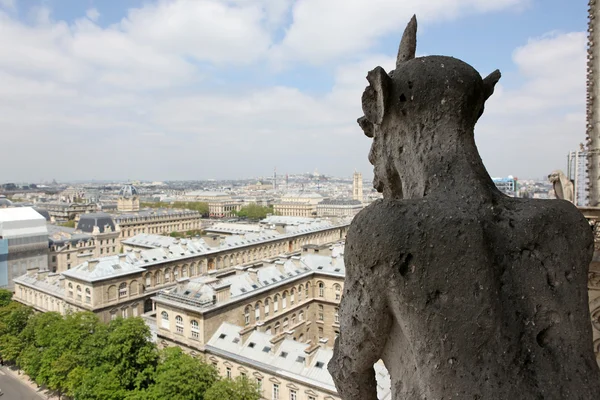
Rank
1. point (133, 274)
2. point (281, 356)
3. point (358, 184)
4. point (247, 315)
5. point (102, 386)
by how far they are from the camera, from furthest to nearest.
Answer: point (358, 184) < point (133, 274) < point (247, 315) < point (281, 356) < point (102, 386)

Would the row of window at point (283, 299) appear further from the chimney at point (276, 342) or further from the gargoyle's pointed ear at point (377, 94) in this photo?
the gargoyle's pointed ear at point (377, 94)

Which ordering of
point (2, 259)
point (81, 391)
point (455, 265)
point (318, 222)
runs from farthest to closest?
point (318, 222) < point (2, 259) < point (81, 391) < point (455, 265)

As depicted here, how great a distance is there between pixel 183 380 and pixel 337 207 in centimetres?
13180

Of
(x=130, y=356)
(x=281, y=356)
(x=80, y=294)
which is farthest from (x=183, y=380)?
(x=80, y=294)

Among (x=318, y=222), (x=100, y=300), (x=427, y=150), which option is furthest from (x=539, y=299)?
(x=318, y=222)

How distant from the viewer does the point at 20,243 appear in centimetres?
6325

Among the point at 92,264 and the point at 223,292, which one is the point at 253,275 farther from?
the point at 92,264

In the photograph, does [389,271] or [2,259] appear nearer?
[389,271]

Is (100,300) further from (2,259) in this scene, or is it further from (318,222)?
(318,222)

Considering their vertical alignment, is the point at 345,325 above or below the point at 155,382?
above

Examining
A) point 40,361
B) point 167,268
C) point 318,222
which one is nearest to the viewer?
point 40,361

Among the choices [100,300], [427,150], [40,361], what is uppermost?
[427,150]

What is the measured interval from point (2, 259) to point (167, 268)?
29.8 metres

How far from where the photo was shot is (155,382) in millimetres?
27594
